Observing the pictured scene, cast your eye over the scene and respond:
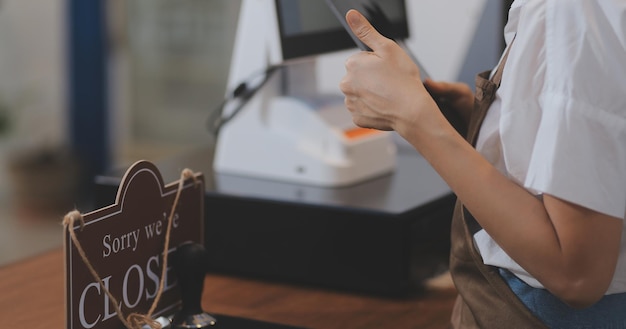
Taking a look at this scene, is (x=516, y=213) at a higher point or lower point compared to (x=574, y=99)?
lower

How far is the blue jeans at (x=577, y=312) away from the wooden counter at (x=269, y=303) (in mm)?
308

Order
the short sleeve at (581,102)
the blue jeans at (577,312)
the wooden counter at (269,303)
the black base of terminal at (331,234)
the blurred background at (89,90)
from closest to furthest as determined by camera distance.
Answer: the short sleeve at (581,102), the blue jeans at (577,312), the wooden counter at (269,303), the black base of terminal at (331,234), the blurred background at (89,90)

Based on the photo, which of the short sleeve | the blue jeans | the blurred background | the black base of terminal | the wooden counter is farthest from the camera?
the blurred background

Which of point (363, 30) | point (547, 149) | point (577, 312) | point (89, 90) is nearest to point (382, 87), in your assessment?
point (363, 30)

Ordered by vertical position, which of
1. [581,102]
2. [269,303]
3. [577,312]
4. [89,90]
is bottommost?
[89,90]

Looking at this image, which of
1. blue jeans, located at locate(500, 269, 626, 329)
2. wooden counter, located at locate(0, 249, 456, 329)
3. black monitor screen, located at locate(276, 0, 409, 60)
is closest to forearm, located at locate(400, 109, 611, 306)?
blue jeans, located at locate(500, 269, 626, 329)

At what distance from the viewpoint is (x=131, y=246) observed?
106 cm

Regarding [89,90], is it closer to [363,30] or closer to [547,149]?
[363,30]

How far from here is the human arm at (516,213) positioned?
900 mm

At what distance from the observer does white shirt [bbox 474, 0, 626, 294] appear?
89 cm

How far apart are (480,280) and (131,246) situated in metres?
0.38

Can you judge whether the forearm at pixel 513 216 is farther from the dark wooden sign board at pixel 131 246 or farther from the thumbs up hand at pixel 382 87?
the dark wooden sign board at pixel 131 246

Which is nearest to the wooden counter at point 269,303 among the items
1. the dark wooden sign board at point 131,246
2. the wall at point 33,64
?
the dark wooden sign board at point 131,246

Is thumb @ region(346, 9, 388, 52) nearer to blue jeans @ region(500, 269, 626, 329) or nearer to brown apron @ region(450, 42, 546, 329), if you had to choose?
brown apron @ region(450, 42, 546, 329)
